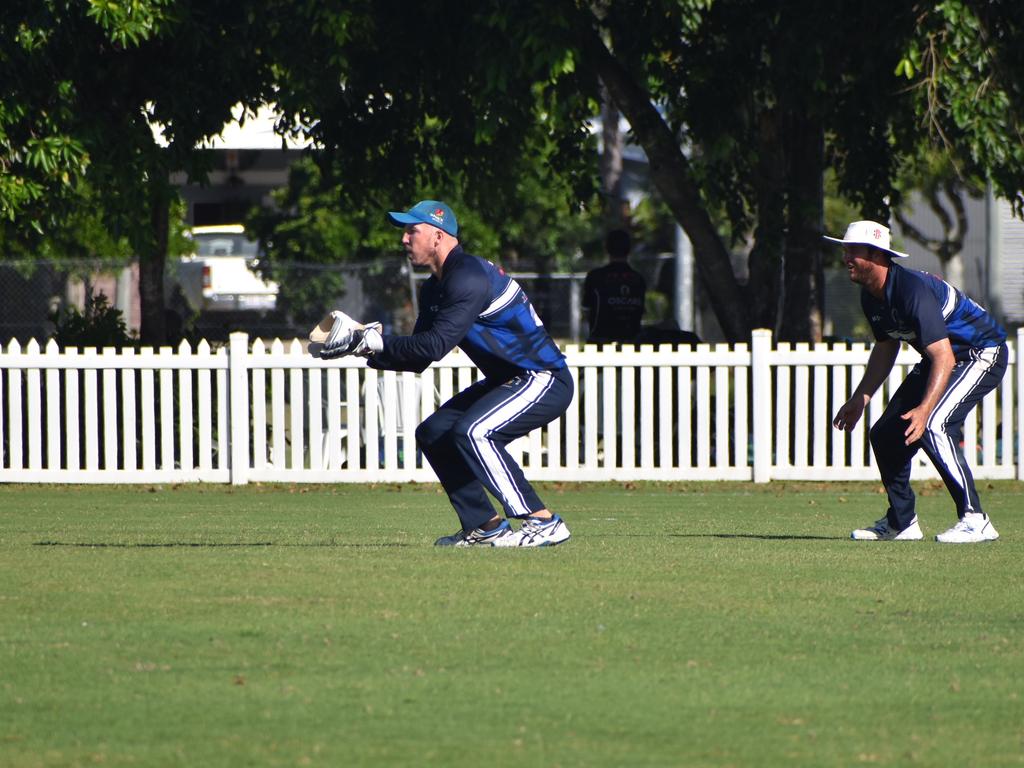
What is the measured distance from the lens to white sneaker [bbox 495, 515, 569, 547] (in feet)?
27.5

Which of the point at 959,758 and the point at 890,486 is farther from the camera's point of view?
the point at 890,486

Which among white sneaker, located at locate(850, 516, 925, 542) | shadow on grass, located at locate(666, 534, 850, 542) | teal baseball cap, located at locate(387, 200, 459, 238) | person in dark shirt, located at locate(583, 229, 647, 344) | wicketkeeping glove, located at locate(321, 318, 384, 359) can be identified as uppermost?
teal baseball cap, located at locate(387, 200, 459, 238)

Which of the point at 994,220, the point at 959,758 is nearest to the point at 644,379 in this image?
the point at 959,758

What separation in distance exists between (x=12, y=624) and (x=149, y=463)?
795cm

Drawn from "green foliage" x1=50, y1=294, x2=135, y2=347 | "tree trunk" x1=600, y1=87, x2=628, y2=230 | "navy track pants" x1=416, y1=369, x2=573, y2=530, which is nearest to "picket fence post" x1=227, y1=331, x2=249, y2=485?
"green foliage" x1=50, y1=294, x2=135, y2=347

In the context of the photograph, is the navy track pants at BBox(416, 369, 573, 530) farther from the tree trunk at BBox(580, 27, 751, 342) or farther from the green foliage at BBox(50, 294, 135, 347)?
the tree trunk at BBox(580, 27, 751, 342)

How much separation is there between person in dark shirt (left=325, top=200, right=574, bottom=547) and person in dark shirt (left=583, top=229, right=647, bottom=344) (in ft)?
22.3

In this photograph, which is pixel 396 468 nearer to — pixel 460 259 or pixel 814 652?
pixel 460 259

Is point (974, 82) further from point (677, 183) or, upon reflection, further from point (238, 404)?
point (238, 404)

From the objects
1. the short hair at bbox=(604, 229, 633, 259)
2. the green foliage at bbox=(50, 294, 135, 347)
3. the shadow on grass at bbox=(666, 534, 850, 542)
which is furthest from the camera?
the short hair at bbox=(604, 229, 633, 259)

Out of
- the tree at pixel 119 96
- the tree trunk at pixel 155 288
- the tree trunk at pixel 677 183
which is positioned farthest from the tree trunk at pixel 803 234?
the tree trunk at pixel 155 288

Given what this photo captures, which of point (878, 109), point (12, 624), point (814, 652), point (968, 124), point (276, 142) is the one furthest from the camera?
point (276, 142)

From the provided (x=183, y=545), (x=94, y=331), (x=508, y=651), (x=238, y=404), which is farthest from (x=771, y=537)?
(x=94, y=331)

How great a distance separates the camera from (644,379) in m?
14.0
